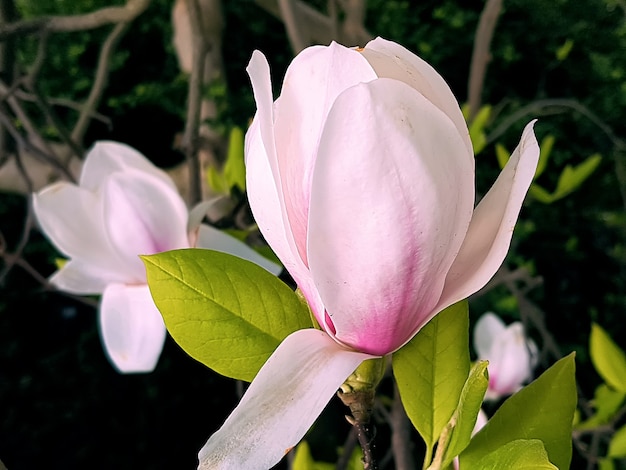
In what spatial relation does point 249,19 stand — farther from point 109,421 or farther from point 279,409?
point 279,409

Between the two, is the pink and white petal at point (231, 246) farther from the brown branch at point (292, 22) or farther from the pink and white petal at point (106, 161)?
the brown branch at point (292, 22)

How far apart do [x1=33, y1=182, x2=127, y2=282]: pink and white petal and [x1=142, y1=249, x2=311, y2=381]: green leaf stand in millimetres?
230

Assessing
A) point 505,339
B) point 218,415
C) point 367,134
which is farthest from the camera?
point 218,415

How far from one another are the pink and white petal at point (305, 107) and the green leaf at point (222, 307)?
0.03 meters

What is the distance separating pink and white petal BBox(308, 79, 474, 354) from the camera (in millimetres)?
158

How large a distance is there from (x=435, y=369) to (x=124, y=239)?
0.25 m

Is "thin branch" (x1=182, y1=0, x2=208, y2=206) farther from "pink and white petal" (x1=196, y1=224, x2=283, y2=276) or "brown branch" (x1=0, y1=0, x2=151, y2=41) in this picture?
"pink and white petal" (x1=196, y1=224, x2=283, y2=276)

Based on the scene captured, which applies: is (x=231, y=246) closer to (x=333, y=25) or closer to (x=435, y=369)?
(x=435, y=369)

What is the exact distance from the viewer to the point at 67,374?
119cm

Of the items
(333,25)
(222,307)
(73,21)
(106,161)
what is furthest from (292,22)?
(222,307)

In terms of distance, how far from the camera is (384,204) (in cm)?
16

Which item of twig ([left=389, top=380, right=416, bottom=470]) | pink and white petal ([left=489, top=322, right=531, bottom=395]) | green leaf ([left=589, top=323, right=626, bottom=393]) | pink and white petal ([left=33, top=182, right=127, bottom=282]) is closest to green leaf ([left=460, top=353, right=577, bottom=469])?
twig ([left=389, top=380, right=416, bottom=470])

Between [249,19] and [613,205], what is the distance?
843 millimetres

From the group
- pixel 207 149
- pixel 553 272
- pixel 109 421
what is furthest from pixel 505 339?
pixel 109 421
